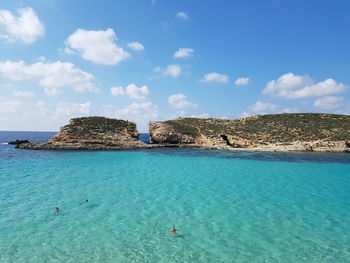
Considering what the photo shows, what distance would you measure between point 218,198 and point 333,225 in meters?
7.77

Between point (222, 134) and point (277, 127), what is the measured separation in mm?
18024

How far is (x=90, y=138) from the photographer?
185ft

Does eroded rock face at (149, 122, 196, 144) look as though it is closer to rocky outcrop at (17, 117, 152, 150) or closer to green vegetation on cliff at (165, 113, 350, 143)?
green vegetation on cliff at (165, 113, 350, 143)

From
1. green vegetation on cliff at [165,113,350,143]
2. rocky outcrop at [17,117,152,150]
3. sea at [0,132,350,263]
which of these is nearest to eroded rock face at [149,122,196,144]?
green vegetation on cliff at [165,113,350,143]

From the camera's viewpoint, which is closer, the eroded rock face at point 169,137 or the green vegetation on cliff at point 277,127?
the green vegetation on cliff at point 277,127

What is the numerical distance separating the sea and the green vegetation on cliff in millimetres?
38212

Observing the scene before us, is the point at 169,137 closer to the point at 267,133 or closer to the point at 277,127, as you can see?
the point at 267,133

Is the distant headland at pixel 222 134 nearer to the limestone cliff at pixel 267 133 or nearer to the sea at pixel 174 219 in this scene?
the limestone cliff at pixel 267 133

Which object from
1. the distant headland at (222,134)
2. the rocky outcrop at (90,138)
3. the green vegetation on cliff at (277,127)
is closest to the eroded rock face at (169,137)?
the distant headland at (222,134)

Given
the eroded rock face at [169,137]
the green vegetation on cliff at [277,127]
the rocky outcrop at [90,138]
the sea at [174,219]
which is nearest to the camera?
the sea at [174,219]

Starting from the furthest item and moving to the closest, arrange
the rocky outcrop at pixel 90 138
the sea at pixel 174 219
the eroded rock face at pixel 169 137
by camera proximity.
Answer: the eroded rock face at pixel 169 137, the rocky outcrop at pixel 90 138, the sea at pixel 174 219

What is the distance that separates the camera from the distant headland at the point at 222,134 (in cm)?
5412

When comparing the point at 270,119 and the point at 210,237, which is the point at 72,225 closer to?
the point at 210,237

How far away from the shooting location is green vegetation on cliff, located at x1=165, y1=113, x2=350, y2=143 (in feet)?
195
